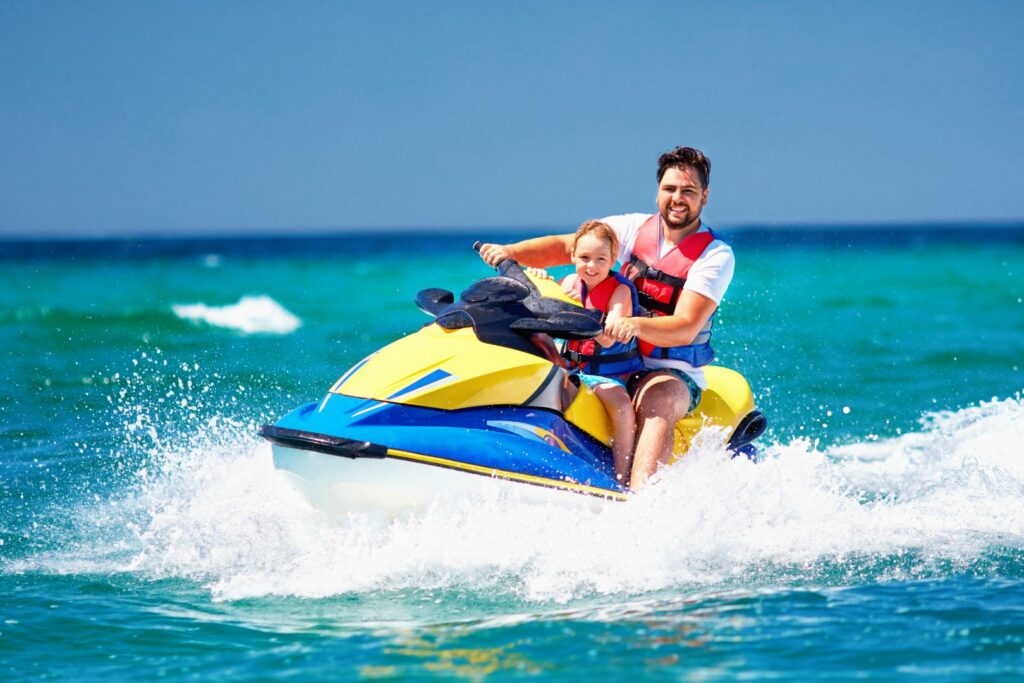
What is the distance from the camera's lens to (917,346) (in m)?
13.3

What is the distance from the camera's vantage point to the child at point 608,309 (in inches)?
178

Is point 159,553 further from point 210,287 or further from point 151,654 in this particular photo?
point 210,287

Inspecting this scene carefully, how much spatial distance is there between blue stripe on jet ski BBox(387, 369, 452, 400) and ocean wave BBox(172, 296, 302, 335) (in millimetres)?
11812

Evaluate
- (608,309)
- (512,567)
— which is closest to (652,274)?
(608,309)

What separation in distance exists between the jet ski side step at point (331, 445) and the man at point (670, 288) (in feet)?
3.34

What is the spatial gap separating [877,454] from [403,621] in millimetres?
4266

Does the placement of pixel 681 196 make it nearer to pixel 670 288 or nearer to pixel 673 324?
pixel 670 288

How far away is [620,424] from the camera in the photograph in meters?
4.53

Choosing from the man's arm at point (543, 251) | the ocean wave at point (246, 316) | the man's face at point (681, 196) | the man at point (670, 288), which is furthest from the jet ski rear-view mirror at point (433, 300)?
→ the ocean wave at point (246, 316)

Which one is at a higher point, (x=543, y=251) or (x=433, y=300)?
(x=543, y=251)

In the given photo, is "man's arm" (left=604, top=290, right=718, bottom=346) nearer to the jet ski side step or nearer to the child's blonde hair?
the child's blonde hair

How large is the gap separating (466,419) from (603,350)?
2.51ft

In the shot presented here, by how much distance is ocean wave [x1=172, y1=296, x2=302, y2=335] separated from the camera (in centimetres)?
1662

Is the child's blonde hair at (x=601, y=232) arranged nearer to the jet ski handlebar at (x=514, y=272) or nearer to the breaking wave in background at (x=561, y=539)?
the jet ski handlebar at (x=514, y=272)
